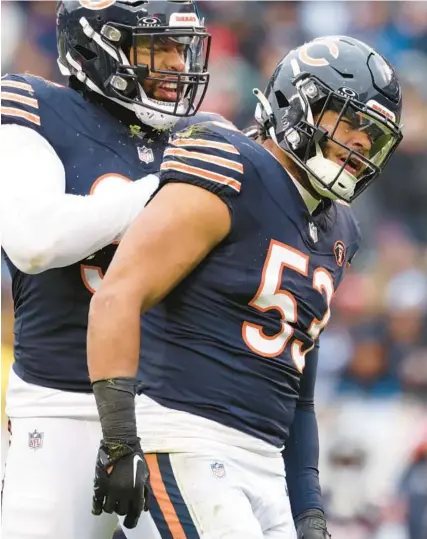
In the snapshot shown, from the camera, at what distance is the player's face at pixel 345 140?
9.35 feet

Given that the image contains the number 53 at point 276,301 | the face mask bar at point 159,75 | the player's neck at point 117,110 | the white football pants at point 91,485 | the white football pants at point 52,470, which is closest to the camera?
the white football pants at point 91,485

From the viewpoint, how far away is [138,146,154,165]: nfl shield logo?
3.15 metres

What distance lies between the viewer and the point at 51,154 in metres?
2.98

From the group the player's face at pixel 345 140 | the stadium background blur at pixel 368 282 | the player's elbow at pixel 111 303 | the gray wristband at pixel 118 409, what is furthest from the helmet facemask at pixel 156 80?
the stadium background blur at pixel 368 282

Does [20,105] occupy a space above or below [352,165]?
below

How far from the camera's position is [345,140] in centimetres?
286

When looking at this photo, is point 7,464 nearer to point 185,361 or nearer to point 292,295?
point 185,361

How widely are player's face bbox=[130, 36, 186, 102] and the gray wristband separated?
94 cm

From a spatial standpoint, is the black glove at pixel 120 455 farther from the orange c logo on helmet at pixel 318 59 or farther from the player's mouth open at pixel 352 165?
the orange c logo on helmet at pixel 318 59

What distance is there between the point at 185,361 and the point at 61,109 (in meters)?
0.84

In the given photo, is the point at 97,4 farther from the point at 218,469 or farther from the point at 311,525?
the point at 311,525

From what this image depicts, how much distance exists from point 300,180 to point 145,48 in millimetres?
580

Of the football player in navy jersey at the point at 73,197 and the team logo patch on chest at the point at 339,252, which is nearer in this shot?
the football player in navy jersey at the point at 73,197

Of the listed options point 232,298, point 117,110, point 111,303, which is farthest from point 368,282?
point 111,303
